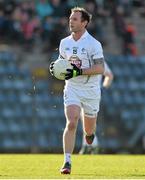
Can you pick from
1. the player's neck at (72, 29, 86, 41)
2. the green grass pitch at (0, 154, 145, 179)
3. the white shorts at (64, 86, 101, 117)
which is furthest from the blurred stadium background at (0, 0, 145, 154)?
the player's neck at (72, 29, 86, 41)

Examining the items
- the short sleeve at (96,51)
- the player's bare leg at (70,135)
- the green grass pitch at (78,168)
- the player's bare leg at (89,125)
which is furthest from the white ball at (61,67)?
the green grass pitch at (78,168)

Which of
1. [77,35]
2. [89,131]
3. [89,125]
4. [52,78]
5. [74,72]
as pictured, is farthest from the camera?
[52,78]

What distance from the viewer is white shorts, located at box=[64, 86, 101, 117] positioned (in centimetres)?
1110

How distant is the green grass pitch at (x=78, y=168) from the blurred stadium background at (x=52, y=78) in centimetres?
523

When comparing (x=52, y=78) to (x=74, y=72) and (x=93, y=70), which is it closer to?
(x=93, y=70)

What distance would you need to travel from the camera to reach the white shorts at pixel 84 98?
36.4 ft

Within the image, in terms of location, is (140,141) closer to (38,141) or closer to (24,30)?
(38,141)

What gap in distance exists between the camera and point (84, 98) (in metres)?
11.3

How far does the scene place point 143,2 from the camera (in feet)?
77.2

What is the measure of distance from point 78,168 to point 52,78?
768 cm

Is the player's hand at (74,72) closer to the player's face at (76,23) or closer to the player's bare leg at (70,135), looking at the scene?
the player's bare leg at (70,135)

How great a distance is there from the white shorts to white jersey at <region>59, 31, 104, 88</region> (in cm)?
9

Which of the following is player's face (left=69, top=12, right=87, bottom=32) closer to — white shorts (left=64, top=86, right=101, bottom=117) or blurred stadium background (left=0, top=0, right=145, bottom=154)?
white shorts (left=64, top=86, right=101, bottom=117)

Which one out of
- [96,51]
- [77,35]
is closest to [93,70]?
[96,51]
